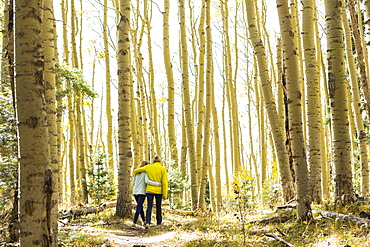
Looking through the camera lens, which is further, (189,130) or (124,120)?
(189,130)

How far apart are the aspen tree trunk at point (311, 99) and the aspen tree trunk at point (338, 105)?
0.47m

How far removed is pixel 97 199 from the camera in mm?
10648

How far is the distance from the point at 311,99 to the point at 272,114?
1.84 m

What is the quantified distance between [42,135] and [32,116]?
0.17 metres

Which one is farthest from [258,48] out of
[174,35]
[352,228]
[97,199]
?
[174,35]

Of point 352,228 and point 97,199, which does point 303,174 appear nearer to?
point 352,228

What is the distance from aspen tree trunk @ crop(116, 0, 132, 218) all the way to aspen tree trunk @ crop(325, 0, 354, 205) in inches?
178

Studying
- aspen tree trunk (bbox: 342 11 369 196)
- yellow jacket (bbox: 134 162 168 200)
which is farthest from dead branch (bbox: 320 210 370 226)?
aspen tree trunk (bbox: 342 11 369 196)

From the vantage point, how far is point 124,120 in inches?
313

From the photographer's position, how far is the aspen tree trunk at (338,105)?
5.13m

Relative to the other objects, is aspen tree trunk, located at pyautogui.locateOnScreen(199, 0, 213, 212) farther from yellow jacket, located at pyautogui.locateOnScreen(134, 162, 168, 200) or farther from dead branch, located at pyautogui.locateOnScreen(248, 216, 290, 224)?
dead branch, located at pyautogui.locateOnScreen(248, 216, 290, 224)

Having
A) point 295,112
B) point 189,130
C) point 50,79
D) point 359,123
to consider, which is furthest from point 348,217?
point 189,130

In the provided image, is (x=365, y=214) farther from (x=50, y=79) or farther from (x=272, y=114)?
(x=50, y=79)

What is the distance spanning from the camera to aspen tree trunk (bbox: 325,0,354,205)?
5.13 m
